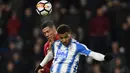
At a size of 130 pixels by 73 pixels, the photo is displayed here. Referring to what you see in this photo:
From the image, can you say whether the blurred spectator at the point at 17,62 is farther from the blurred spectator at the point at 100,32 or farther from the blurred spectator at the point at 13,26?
the blurred spectator at the point at 100,32

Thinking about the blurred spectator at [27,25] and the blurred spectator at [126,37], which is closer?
the blurred spectator at [126,37]

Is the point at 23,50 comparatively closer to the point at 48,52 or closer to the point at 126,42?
the point at 126,42

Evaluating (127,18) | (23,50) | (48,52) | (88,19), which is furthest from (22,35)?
(48,52)

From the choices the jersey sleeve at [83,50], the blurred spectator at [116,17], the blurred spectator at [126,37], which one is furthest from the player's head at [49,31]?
the blurred spectator at [116,17]

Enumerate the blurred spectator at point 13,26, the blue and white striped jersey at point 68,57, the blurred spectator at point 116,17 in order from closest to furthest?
the blue and white striped jersey at point 68,57 → the blurred spectator at point 116,17 → the blurred spectator at point 13,26

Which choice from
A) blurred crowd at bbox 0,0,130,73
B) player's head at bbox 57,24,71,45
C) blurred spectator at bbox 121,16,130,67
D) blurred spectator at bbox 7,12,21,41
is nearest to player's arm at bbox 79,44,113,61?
player's head at bbox 57,24,71,45

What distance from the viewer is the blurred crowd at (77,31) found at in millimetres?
18672

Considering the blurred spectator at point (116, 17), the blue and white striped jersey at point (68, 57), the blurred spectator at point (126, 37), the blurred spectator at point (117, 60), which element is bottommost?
the blue and white striped jersey at point (68, 57)

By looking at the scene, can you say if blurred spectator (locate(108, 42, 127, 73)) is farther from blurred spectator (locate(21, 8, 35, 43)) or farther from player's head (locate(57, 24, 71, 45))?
player's head (locate(57, 24, 71, 45))

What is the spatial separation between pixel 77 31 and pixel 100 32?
0.78 metres

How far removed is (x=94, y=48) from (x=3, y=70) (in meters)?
3.06

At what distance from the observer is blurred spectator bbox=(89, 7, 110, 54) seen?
1883cm

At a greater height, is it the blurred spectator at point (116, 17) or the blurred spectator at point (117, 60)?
the blurred spectator at point (116, 17)

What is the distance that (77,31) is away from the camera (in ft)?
63.2
